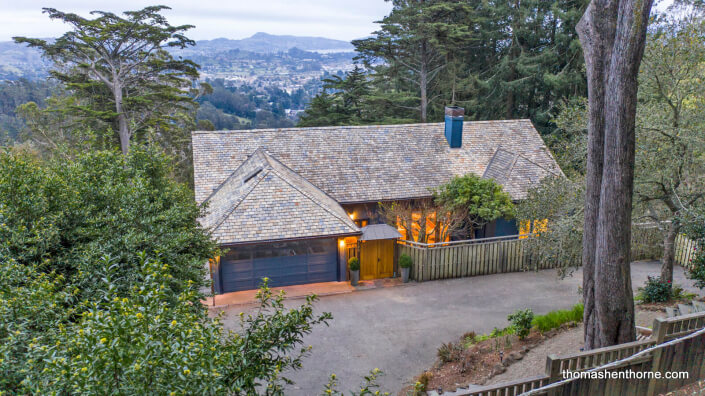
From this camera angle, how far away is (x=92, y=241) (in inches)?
316

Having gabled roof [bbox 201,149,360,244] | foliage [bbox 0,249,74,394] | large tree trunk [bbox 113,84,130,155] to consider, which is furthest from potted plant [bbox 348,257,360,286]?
large tree trunk [bbox 113,84,130,155]

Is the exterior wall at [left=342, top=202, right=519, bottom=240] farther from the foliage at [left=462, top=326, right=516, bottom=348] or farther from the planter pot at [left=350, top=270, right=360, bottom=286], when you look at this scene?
the foliage at [left=462, top=326, right=516, bottom=348]

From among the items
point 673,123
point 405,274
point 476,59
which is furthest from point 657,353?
point 476,59

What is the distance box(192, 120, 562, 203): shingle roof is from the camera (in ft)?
62.4

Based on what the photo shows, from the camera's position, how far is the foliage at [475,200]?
665 inches

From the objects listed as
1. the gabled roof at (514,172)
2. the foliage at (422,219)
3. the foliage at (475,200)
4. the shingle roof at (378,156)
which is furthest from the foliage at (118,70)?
the gabled roof at (514,172)

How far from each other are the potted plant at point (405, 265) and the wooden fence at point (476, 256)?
250 mm

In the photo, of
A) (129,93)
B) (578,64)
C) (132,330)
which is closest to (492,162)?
(578,64)

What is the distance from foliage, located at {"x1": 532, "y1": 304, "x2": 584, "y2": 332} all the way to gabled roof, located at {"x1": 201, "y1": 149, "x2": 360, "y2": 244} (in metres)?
6.61

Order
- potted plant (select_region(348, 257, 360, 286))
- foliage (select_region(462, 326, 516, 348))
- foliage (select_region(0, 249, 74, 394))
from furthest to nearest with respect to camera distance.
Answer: potted plant (select_region(348, 257, 360, 286)), foliage (select_region(462, 326, 516, 348)), foliage (select_region(0, 249, 74, 394))

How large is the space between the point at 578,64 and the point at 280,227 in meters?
22.2

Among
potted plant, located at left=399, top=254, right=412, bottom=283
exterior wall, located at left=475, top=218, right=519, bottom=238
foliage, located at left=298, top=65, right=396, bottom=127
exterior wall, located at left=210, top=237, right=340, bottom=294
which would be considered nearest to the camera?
exterior wall, located at left=210, top=237, right=340, bottom=294

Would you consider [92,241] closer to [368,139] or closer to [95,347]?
[95,347]

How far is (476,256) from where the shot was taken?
16781 millimetres
